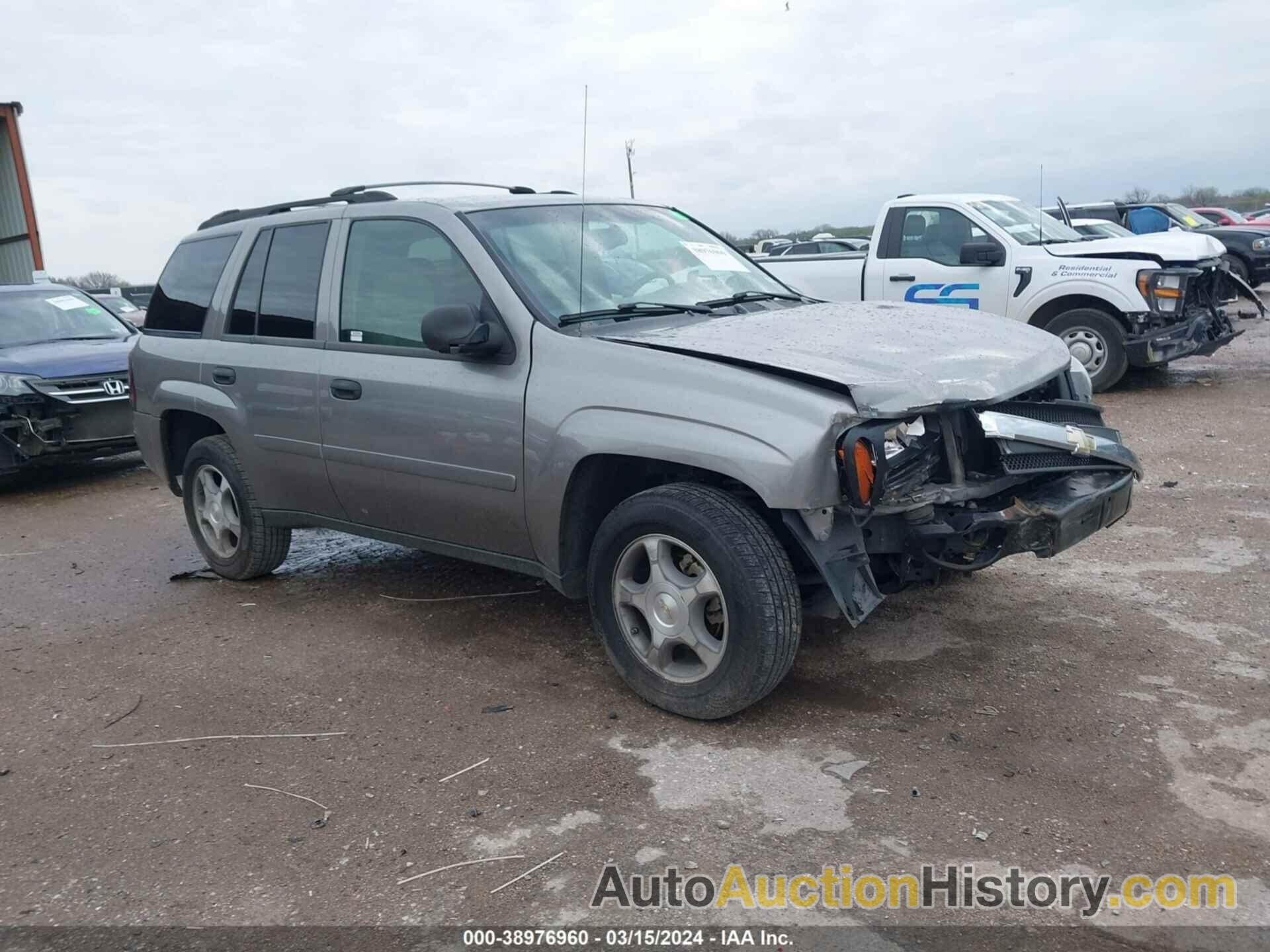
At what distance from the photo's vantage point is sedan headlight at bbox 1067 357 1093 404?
4570 mm

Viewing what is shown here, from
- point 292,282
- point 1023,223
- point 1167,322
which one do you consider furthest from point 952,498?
point 1023,223

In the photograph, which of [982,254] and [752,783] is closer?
[752,783]

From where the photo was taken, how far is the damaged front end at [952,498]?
352 centimetres

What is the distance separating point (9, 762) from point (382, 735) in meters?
1.29

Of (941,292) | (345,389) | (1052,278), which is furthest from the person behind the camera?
(941,292)

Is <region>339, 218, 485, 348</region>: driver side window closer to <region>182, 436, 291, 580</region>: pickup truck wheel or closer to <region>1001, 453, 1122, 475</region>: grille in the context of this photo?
<region>182, 436, 291, 580</region>: pickup truck wheel

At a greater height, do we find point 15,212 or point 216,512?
point 15,212

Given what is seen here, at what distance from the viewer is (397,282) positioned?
468 centimetres

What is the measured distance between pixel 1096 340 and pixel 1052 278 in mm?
705

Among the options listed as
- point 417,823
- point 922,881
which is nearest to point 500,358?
point 417,823

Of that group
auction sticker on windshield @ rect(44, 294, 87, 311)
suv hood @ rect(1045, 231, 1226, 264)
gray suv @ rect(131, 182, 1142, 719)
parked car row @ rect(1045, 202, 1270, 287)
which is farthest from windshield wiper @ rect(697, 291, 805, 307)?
parked car row @ rect(1045, 202, 1270, 287)

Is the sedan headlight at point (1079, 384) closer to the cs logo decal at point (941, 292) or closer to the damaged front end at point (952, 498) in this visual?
the damaged front end at point (952, 498)

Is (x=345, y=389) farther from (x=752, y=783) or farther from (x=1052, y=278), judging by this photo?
(x=1052, y=278)

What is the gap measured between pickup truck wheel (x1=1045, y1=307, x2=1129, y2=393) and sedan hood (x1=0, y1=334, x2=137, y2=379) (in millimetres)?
7967
